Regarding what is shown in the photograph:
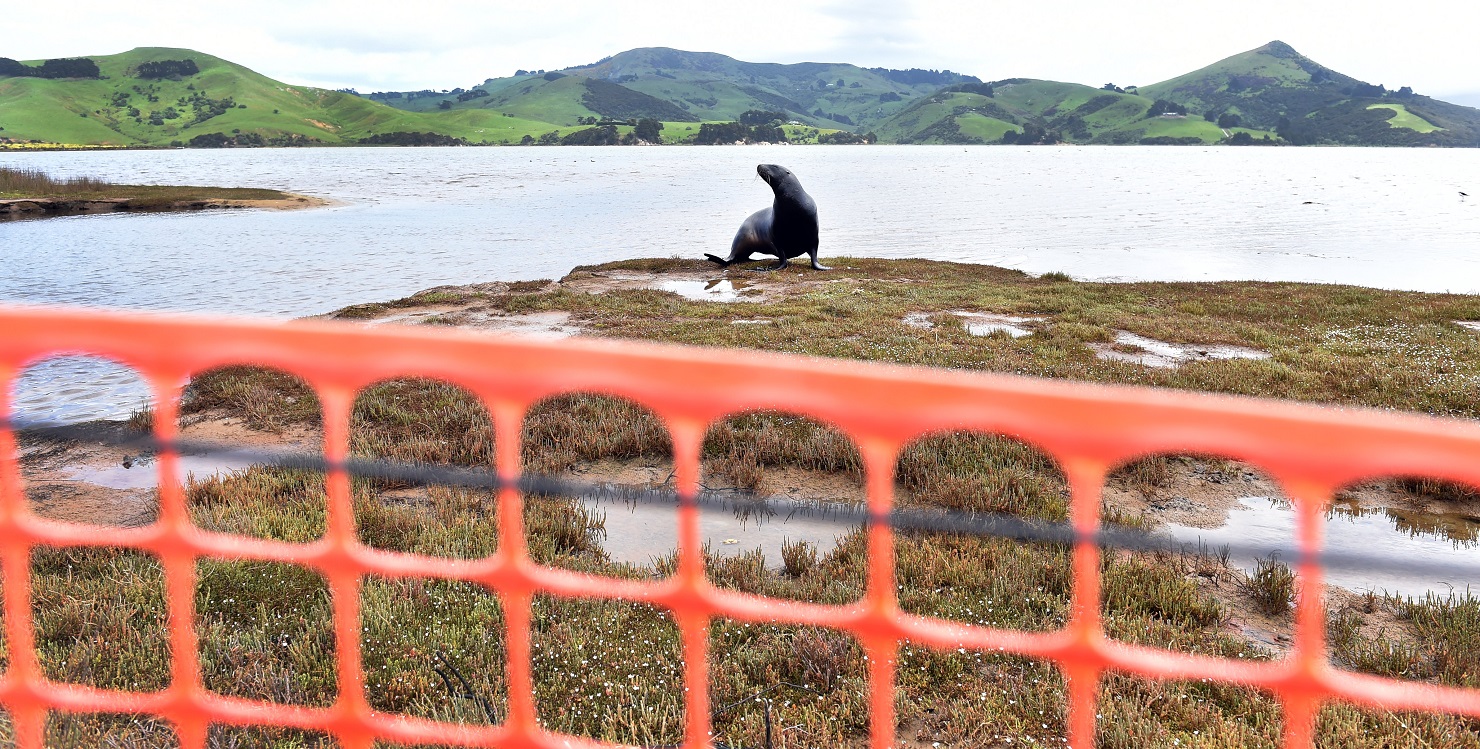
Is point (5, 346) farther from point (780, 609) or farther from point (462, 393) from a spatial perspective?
point (462, 393)

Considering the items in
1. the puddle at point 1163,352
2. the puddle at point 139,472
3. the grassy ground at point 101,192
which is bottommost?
the puddle at point 139,472

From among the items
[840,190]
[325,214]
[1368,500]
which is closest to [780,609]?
[1368,500]

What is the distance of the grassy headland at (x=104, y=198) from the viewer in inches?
1636

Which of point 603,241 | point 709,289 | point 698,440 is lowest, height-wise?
point 709,289

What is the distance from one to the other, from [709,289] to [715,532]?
14233 millimetres

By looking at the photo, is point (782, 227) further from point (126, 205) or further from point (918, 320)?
point (126, 205)

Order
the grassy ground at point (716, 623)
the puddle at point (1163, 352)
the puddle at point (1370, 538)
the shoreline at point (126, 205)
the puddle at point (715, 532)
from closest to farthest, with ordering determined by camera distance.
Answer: the grassy ground at point (716, 623) < the puddle at point (1370, 538) < the puddle at point (715, 532) < the puddle at point (1163, 352) < the shoreline at point (126, 205)

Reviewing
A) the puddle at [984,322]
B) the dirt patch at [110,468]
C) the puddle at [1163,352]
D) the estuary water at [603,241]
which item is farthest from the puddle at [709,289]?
the dirt patch at [110,468]

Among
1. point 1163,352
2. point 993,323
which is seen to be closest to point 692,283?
point 993,323

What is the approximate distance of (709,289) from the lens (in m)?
20.1

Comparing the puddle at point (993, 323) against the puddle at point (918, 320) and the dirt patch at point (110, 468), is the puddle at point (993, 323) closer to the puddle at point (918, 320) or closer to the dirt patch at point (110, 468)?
the puddle at point (918, 320)

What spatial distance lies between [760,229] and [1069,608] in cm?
2057

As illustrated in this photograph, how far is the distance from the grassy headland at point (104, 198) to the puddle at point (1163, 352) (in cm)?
4704

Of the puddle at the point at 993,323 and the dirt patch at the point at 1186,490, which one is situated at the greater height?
the puddle at the point at 993,323
